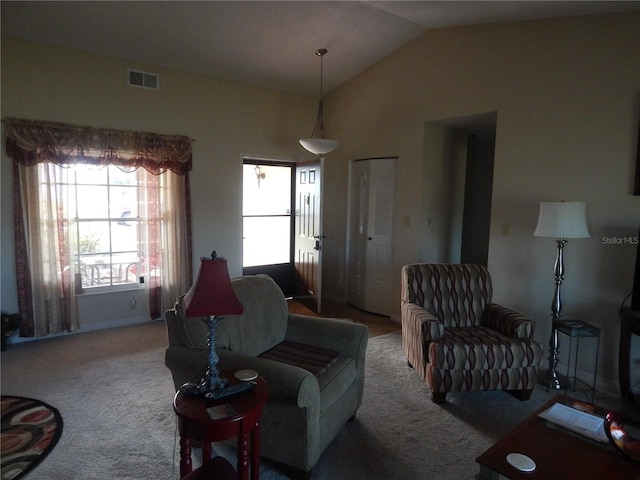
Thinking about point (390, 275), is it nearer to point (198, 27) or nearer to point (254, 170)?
point (254, 170)

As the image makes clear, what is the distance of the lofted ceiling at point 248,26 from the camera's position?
11.0 ft

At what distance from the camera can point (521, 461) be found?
5.28 feet

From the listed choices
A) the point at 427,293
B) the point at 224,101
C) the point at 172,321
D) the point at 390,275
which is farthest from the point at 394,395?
the point at 224,101

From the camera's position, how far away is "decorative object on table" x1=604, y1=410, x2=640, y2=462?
1655 mm

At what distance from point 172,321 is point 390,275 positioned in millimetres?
3159

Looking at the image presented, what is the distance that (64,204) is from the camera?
4.01 meters

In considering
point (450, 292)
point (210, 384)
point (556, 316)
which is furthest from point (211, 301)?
point (556, 316)

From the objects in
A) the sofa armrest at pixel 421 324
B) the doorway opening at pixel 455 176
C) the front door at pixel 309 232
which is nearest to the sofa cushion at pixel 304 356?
the sofa armrest at pixel 421 324

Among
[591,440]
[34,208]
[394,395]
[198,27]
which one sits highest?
[198,27]

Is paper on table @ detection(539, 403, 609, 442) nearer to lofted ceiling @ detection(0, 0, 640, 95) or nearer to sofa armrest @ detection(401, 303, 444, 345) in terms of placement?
sofa armrest @ detection(401, 303, 444, 345)

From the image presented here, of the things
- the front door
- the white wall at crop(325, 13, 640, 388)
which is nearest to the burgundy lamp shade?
the white wall at crop(325, 13, 640, 388)

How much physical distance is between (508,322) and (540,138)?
1.66 m

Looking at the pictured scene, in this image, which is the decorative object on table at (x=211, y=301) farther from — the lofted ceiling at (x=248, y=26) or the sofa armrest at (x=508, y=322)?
the lofted ceiling at (x=248, y=26)

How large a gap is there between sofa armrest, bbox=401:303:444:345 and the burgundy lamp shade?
1.66 metres
